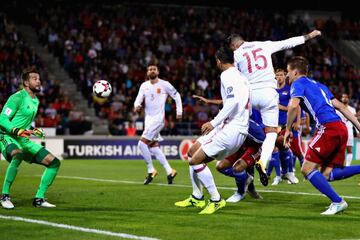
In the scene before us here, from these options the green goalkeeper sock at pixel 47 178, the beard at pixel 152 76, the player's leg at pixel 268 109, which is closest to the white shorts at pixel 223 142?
the player's leg at pixel 268 109

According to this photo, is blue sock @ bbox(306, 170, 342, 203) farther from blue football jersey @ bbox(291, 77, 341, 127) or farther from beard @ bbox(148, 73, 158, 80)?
beard @ bbox(148, 73, 158, 80)

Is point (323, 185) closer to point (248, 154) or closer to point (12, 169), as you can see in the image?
point (248, 154)

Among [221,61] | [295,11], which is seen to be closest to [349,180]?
[221,61]

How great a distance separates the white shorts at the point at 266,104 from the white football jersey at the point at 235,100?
8.15 feet

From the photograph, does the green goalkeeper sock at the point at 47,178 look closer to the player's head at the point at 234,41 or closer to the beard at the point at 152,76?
the player's head at the point at 234,41

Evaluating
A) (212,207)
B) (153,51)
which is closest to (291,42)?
(212,207)

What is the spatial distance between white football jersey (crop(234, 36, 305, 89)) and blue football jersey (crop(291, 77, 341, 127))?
7.21 feet

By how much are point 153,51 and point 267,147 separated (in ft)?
86.7

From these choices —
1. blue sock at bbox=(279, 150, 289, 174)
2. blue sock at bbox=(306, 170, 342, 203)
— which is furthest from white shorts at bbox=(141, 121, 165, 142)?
blue sock at bbox=(306, 170, 342, 203)

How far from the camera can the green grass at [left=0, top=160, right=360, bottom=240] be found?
9.25 m

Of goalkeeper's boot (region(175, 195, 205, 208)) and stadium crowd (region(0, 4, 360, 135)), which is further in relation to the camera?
stadium crowd (region(0, 4, 360, 135))

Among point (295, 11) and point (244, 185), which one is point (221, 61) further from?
point (295, 11)

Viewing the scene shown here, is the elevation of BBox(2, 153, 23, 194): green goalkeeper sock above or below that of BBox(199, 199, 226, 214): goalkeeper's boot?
above

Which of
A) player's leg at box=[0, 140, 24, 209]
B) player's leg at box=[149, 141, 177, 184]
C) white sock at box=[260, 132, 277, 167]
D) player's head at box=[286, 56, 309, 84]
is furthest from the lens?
player's leg at box=[149, 141, 177, 184]
